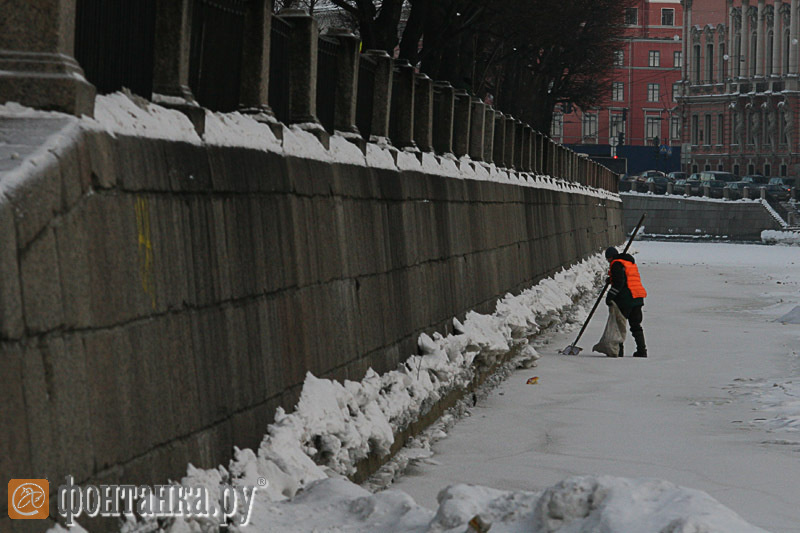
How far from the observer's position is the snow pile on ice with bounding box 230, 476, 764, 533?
228 inches

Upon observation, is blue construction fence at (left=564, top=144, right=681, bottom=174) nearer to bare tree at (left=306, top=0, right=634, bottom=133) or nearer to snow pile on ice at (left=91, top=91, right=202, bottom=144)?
bare tree at (left=306, top=0, right=634, bottom=133)

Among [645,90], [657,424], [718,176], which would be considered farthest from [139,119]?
[645,90]

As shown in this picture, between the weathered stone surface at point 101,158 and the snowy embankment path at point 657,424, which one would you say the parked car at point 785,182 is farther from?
the weathered stone surface at point 101,158

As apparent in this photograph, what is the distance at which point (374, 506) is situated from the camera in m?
6.89

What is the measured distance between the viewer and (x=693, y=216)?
272 ft

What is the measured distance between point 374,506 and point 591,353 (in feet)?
42.6

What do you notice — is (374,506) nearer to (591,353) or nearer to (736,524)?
(736,524)

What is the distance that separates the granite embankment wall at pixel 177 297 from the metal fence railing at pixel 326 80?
25.2 inches

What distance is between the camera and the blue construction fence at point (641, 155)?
107m

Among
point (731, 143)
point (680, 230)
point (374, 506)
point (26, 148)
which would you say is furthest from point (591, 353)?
point (731, 143)

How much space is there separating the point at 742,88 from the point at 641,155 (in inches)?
456

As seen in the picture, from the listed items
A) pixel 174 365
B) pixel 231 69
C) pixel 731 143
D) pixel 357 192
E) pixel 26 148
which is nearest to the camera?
pixel 26 148

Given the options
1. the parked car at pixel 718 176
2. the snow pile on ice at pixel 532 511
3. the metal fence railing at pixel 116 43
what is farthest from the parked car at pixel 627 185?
the snow pile on ice at pixel 532 511

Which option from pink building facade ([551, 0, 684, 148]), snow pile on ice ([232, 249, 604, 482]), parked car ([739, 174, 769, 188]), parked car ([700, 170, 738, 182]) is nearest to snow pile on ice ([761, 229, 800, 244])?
parked car ([739, 174, 769, 188])
